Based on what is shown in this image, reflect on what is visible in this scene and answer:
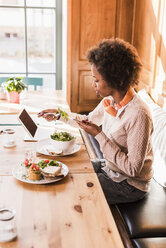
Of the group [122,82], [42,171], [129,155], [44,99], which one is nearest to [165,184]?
[129,155]

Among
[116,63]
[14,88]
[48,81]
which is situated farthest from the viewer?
[48,81]

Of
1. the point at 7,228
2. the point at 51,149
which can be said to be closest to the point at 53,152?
the point at 51,149

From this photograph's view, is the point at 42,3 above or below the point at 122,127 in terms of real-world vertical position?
above

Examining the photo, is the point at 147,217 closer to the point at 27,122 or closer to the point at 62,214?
the point at 62,214

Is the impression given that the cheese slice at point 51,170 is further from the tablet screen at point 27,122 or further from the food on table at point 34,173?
the tablet screen at point 27,122

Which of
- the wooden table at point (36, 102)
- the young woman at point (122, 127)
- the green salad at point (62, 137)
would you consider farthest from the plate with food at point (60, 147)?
the wooden table at point (36, 102)

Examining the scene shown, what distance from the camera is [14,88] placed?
290cm

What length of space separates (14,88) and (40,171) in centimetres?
166

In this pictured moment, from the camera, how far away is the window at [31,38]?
13.8ft

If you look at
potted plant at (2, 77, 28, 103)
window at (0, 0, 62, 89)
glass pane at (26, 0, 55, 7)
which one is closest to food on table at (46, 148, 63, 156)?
potted plant at (2, 77, 28, 103)

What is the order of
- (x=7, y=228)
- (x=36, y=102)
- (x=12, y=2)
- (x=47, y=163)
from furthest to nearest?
(x=12, y=2), (x=36, y=102), (x=47, y=163), (x=7, y=228)

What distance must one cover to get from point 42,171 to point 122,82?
0.64 meters

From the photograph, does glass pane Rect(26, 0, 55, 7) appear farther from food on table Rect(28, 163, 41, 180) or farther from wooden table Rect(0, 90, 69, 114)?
food on table Rect(28, 163, 41, 180)

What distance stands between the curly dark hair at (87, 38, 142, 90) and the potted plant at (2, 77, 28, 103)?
139cm
